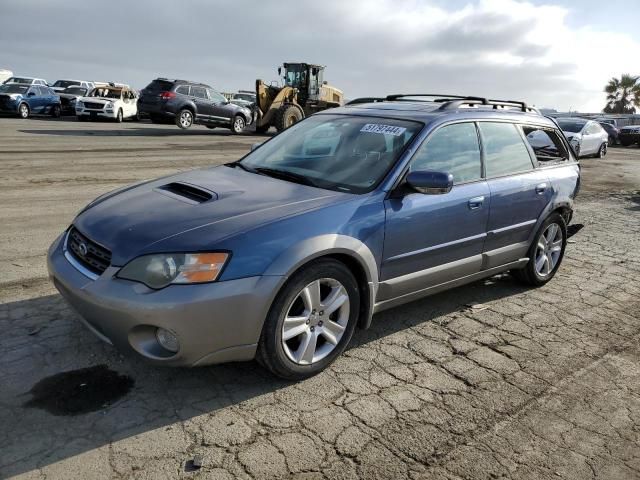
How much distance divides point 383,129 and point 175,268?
198 cm

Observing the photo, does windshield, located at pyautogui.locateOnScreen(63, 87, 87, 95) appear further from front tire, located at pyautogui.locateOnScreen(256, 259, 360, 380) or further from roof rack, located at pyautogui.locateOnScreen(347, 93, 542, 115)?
front tire, located at pyautogui.locateOnScreen(256, 259, 360, 380)

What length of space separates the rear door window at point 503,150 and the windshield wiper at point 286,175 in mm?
1524

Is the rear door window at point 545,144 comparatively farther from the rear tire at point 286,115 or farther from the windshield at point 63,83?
the windshield at point 63,83

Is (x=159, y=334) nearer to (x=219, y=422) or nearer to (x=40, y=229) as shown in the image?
(x=219, y=422)

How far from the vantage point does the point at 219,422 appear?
288cm

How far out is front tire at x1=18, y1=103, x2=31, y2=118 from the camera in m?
24.7

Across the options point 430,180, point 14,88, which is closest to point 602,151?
point 430,180

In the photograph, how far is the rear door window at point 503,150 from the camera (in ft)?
14.6

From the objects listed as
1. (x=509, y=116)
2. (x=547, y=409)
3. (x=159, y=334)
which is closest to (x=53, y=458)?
(x=159, y=334)

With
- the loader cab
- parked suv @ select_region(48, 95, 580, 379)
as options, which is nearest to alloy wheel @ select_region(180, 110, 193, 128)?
the loader cab

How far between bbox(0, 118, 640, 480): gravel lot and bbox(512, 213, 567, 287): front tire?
0.67ft

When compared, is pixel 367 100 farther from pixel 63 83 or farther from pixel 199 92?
pixel 63 83

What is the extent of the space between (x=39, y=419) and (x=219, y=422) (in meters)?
0.89

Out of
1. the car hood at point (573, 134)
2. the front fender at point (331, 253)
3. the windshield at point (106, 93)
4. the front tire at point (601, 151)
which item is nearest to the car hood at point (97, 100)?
the windshield at point (106, 93)
